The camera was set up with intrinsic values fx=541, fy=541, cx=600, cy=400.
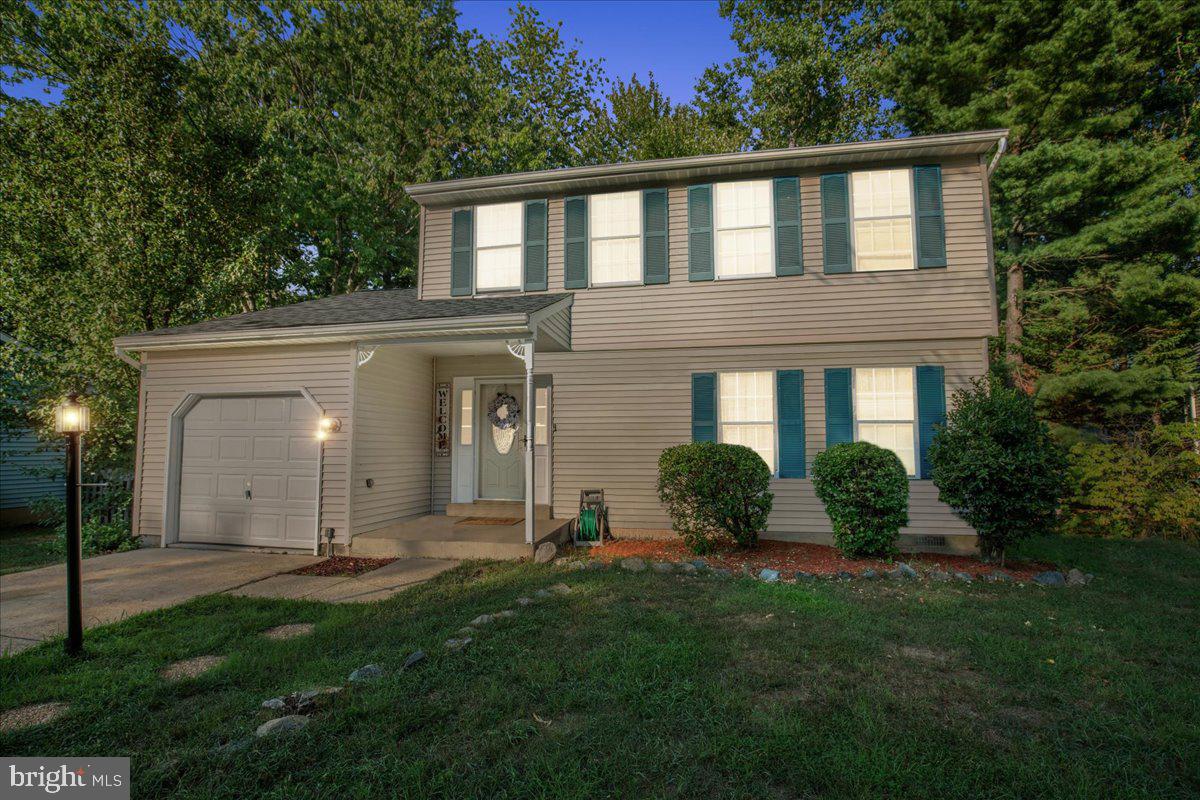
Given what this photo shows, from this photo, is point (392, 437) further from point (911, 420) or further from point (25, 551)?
point (911, 420)

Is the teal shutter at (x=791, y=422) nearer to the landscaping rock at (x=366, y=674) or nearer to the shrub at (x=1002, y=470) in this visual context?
the shrub at (x=1002, y=470)

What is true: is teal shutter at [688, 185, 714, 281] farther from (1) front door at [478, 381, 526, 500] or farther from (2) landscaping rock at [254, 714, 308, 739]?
(2) landscaping rock at [254, 714, 308, 739]

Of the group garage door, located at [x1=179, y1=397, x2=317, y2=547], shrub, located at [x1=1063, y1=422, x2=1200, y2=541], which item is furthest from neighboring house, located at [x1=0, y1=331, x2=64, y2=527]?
shrub, located at [x1=1063, y1=422, x2=1200, y2=541]

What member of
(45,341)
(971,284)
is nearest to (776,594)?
(971,284)

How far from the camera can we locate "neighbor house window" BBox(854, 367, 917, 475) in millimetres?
7418

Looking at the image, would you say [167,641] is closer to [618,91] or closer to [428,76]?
[428,76]

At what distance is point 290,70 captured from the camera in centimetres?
1563

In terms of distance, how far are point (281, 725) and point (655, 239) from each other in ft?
23.9

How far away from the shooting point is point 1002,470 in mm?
5836

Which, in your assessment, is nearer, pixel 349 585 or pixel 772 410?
pixel 349 585

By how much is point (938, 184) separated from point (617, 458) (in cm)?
595

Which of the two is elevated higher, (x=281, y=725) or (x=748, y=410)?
(x=748, y=410)

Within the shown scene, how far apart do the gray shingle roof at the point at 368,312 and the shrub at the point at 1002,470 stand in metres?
5.25

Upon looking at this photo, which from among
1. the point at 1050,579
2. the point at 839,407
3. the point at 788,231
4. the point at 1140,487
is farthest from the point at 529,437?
the point at 1140,487
